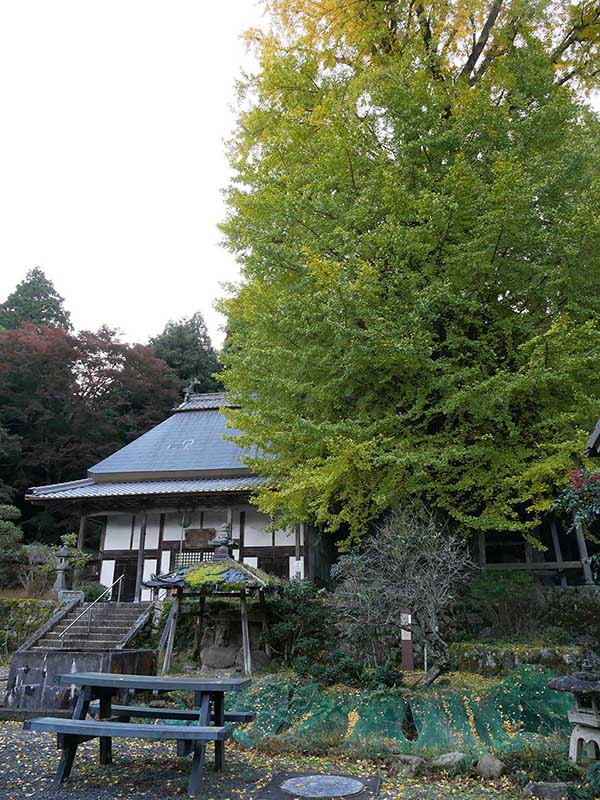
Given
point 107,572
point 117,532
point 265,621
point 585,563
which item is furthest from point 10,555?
point 585,563

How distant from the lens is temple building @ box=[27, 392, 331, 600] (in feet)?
50.6

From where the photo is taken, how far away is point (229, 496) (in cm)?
1545

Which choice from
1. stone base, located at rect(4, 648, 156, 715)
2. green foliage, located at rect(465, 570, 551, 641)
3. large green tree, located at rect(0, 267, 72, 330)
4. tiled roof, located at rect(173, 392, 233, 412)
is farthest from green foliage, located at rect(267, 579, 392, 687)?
large green tree, located at rect(0, 267, 72, 330)

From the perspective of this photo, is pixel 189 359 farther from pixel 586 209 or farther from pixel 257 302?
pixel 586 209

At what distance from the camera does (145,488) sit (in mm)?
16203

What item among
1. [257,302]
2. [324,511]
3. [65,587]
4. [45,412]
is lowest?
[65,587]

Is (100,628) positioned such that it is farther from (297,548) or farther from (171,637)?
(297,548)

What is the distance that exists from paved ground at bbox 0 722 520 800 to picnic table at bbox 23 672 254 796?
156mm

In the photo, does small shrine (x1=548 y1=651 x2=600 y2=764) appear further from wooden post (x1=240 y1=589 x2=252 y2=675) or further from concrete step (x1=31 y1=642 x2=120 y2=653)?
concrete step (x1=31 y1=642 x2=120 y2=653)

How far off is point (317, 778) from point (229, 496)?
10.6m

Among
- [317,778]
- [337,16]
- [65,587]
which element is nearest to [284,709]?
[317,778]

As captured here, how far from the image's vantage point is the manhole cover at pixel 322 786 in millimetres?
4566

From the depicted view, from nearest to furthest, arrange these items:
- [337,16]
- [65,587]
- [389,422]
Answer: [389,422], [337,16], [65,587]

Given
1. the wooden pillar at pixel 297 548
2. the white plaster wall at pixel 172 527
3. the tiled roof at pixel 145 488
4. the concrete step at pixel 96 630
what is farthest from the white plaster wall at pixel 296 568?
the concrete step at pixel 96 630
